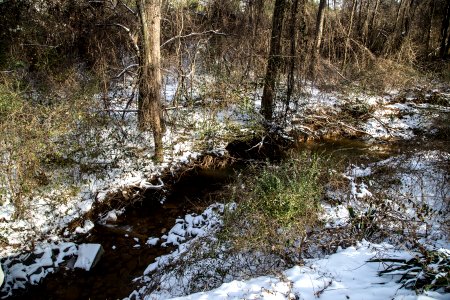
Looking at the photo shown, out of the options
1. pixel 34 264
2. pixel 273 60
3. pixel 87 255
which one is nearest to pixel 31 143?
pixel 34 264

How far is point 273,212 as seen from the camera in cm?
442

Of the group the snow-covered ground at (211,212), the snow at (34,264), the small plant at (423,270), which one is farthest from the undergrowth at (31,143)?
the small plant at (423,270)

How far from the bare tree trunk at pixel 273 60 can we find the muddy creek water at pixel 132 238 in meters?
2.30

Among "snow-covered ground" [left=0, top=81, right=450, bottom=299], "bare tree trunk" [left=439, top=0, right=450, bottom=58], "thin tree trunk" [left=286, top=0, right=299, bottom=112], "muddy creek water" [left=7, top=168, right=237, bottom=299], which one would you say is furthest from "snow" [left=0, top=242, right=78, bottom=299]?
"bare tree trunk" [left=439, top=0, right=450, bottom=58]

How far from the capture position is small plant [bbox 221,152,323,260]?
423cm

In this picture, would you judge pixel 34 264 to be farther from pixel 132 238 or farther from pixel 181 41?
pixel 181 41

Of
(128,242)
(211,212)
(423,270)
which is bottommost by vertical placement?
(128,242)

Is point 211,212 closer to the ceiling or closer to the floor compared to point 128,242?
closer to the ceiling

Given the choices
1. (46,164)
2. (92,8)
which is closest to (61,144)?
(46,164)

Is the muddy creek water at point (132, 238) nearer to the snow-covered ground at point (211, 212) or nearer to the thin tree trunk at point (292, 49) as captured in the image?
the snow-covered ground at point (211, 212)

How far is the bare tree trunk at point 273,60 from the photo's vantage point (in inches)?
339

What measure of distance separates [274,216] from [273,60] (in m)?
5.56

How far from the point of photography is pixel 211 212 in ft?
20.0

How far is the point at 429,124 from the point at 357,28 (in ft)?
26.0
